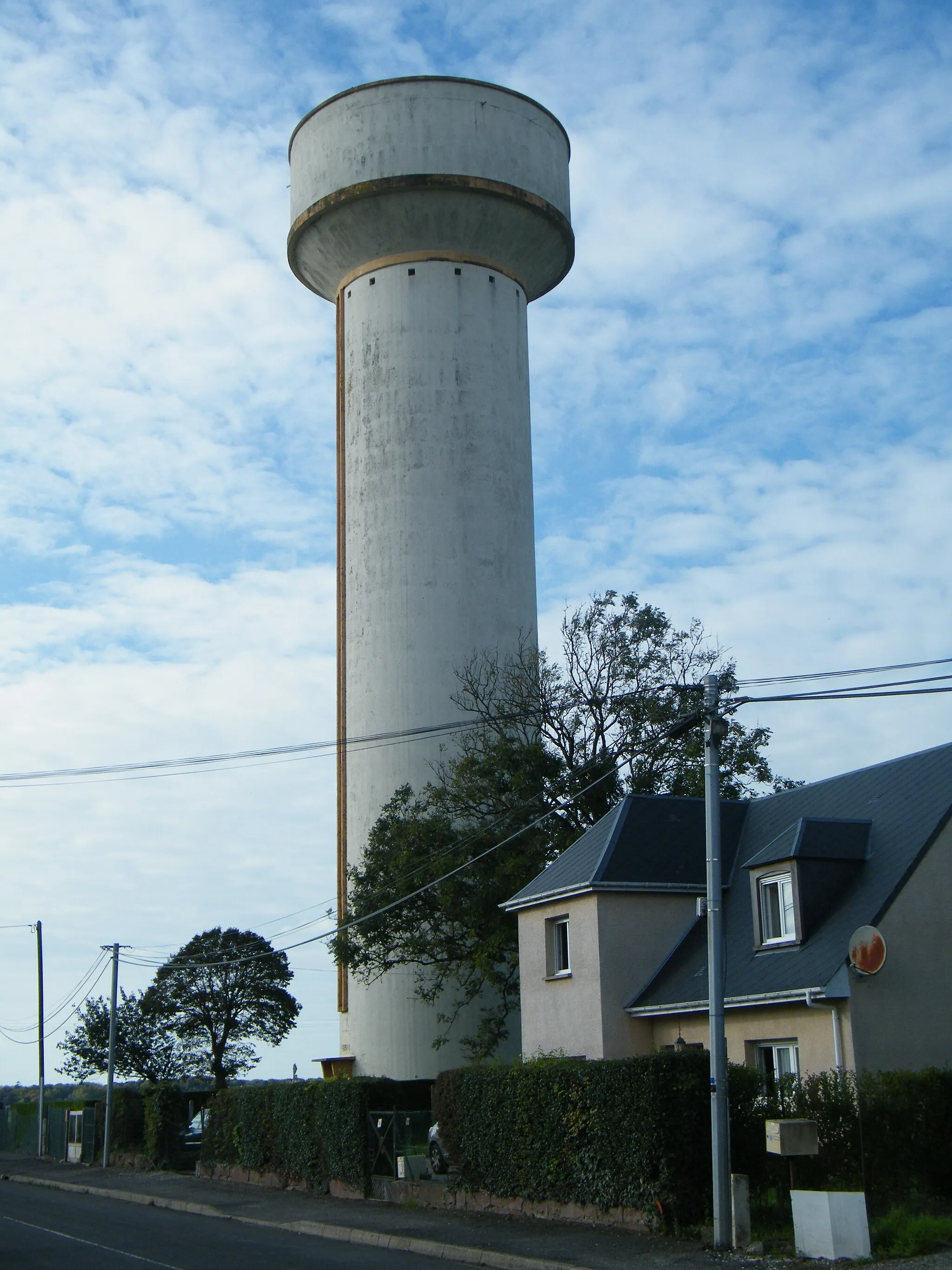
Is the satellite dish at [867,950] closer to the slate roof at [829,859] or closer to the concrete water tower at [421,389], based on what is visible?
the slate roof at [829,859]

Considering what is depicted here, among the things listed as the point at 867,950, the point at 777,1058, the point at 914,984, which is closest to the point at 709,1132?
the point at 867,950

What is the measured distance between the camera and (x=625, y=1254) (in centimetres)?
1585

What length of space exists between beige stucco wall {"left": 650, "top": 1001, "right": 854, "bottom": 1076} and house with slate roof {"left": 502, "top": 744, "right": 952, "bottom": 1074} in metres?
0.03

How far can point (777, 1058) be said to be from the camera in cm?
2075

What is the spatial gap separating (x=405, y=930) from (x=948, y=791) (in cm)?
1403

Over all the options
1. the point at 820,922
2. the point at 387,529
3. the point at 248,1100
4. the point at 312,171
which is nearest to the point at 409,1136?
the point at 248,1100

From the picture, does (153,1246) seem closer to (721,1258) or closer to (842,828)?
(721,1258)

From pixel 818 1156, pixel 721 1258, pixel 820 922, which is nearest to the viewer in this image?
pixel 721 1258

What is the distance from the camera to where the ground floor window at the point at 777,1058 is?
20.3 metres

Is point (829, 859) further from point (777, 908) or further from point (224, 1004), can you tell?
point (224, 1004)

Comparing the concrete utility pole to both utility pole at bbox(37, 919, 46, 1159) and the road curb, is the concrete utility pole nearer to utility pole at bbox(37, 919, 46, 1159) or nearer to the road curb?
the road curb

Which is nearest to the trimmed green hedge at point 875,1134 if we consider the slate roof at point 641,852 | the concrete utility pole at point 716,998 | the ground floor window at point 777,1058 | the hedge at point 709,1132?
the hedge at point 709,1132

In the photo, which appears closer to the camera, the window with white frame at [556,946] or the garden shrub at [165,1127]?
the window with white frame at [556,946]

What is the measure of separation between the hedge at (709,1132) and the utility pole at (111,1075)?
2484 cm
